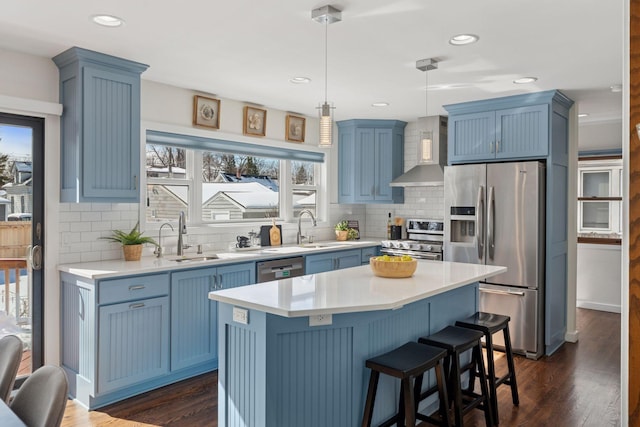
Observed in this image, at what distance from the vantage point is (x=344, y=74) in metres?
4.10

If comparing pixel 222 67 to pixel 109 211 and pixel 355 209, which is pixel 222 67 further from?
pixel 355 209

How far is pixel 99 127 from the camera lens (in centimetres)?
362

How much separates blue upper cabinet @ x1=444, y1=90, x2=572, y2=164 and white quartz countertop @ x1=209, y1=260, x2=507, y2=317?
1705 millimetres

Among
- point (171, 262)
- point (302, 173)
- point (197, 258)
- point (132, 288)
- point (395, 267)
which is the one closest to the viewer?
point (395, 267)

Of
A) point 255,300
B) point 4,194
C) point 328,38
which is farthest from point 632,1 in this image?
point 4,194

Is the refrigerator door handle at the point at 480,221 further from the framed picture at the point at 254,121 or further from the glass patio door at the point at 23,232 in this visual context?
the glass patio door at the point at 23,232

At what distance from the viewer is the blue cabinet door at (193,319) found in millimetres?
3822

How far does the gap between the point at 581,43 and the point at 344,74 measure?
5.78 ft

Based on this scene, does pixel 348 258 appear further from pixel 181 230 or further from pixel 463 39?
pixel 463 39

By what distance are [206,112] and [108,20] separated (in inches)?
73.8

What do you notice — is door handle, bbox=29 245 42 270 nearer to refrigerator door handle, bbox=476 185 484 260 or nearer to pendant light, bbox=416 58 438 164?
pendant light, bbox=416 58 438 164

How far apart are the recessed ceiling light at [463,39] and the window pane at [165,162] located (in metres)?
2.73

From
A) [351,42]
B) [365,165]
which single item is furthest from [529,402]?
[365,165]

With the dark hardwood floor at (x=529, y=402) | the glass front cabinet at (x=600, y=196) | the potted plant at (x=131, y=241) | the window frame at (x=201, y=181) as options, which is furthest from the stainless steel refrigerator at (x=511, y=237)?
the potted plant at (x=131, y=241)
